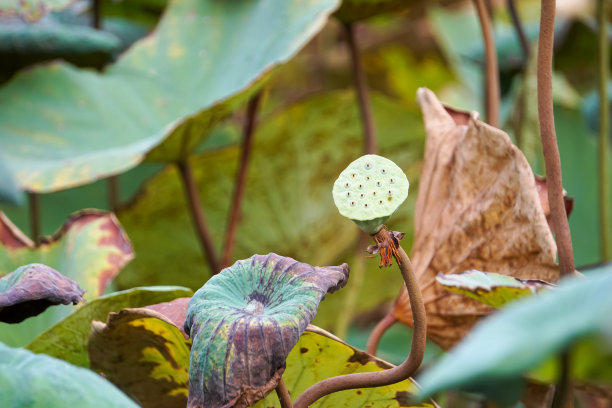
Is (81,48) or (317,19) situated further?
(81,48)

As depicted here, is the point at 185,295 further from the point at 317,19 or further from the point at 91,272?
the point at 317,19

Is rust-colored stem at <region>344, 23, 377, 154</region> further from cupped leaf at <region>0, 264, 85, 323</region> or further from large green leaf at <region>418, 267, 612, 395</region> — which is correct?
large green leaf at <region>418, 267, 612, 395</region>

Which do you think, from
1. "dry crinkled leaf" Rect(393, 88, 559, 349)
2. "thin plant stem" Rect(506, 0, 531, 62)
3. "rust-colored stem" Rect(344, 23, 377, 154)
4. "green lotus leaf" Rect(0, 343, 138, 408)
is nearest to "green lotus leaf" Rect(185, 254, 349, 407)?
"green lotus leaf" Rect(0, 343, 138, 408)

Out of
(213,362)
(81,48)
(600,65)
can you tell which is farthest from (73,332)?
(600,65)

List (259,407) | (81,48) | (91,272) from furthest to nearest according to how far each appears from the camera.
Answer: (81,48) → (91,272) → (259,407)

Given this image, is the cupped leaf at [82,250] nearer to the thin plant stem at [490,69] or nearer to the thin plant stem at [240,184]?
the thin plant stem at [240,184]

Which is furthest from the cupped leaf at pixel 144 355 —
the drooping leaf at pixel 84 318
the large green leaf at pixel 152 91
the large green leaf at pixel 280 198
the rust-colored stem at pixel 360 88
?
the large green leaf at pixel 280 198
